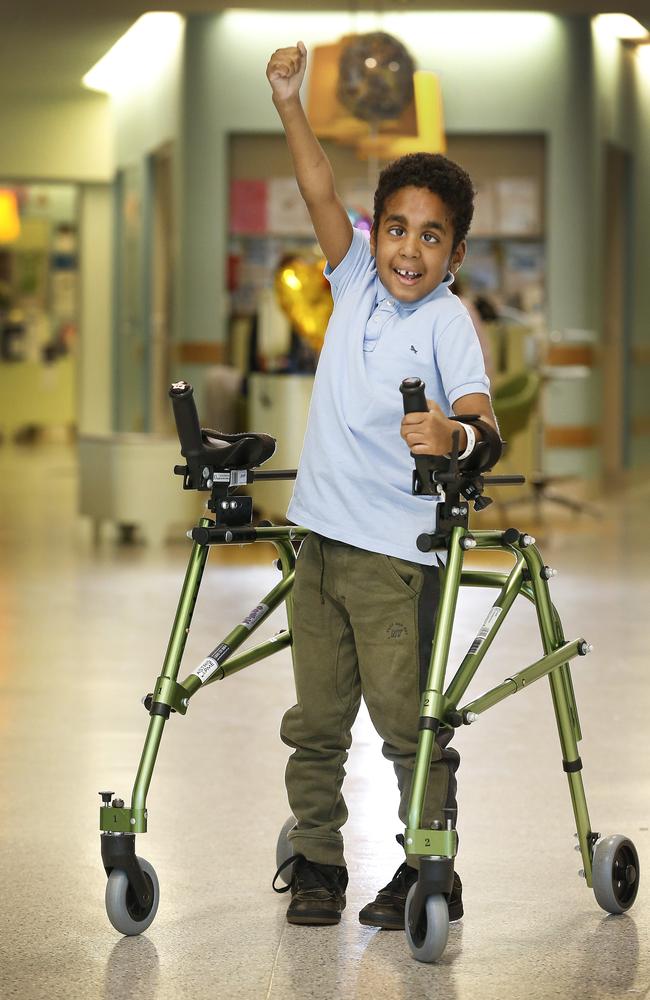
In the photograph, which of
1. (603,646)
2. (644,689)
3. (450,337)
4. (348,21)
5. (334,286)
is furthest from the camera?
(348,21)

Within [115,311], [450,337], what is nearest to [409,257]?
[450,337]

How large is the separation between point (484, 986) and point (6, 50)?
10.6 metres

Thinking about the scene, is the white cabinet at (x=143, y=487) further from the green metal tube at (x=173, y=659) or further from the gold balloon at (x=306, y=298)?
the green metal tube at (x=173, y=659)

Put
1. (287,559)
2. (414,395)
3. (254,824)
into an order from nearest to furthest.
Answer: (414,395), (287,559), (254,824)

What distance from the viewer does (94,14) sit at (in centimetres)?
1109

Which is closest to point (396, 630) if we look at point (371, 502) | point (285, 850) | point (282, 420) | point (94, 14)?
point (371, 502)

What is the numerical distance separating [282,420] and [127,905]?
596cm

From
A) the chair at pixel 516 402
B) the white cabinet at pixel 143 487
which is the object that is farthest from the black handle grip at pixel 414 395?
the chair at pixel 516 402

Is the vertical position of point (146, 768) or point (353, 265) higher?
point (353, 265)

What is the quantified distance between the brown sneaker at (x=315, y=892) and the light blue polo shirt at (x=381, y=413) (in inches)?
21.1

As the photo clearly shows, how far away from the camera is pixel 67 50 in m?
12.2

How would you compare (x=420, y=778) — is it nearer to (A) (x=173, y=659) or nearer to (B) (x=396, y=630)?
(B) (x=396, y=630)

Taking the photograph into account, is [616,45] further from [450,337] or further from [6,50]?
[450,337]

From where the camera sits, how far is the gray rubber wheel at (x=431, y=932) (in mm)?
2461
